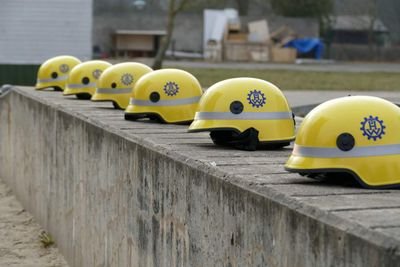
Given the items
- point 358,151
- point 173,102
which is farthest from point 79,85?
point 358,151

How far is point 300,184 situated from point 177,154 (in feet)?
4.62

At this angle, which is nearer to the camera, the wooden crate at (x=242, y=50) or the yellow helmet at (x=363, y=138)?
the yellow helmet at (x=363, y=138)

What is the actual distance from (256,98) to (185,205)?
148 cm

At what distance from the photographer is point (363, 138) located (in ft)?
17.5

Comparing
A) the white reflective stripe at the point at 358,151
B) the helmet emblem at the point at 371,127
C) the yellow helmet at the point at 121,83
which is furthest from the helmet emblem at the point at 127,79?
the helmet emblem at the point at 371,127

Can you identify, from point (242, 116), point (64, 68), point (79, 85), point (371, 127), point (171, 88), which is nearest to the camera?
point (371, 127)

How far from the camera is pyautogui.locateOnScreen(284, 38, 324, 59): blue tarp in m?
76.3

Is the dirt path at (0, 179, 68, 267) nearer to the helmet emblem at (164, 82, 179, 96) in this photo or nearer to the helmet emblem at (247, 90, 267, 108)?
the helmet emblem at (164, 82, 179, 96)

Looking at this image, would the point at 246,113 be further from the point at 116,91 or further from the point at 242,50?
the point at 242,50

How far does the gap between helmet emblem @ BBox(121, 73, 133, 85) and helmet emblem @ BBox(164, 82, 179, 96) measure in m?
2.44

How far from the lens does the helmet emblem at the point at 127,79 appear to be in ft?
40.4

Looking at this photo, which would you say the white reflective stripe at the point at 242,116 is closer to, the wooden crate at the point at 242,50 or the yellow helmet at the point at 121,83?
the yellow helmet at the point at 121,83

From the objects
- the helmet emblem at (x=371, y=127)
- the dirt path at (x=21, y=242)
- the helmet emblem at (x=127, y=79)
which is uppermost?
the helmet emblem at (x=371, y=127)

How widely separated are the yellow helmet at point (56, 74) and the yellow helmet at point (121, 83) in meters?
5.36
